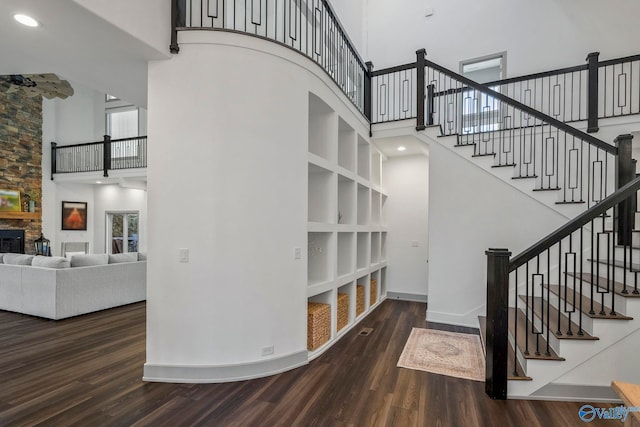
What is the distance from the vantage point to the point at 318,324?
140 inches

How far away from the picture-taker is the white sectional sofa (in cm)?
461

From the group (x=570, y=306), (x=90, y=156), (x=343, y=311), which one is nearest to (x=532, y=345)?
(x=570, y=306)

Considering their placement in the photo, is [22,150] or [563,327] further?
[22,150]

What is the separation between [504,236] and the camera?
4.45 metres

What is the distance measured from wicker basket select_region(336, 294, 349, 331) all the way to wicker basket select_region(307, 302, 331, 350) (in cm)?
41

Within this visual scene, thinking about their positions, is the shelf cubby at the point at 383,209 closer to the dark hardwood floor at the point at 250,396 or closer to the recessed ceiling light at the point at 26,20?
the dark hardwood floor at the point at 250,396

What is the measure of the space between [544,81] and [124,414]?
751 cm

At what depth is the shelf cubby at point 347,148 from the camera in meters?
4.59

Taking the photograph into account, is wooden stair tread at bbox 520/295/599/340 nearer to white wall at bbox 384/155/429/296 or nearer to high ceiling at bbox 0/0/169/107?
white wall at bbox 384/155/429/296

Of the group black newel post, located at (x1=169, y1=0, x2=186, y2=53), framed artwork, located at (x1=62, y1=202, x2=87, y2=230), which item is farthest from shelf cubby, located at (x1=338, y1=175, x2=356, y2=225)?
framed artwork, located at (x1=62, y1=202, x2=87, y2=230)

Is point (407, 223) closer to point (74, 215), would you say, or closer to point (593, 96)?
point (593, 96)

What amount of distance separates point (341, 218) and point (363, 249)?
883mm

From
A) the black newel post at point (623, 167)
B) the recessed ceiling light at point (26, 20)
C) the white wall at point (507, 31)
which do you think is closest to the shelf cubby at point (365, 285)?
the black newel post at point (623, 167)

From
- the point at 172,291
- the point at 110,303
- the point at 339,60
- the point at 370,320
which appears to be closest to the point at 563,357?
the point at 370,320
